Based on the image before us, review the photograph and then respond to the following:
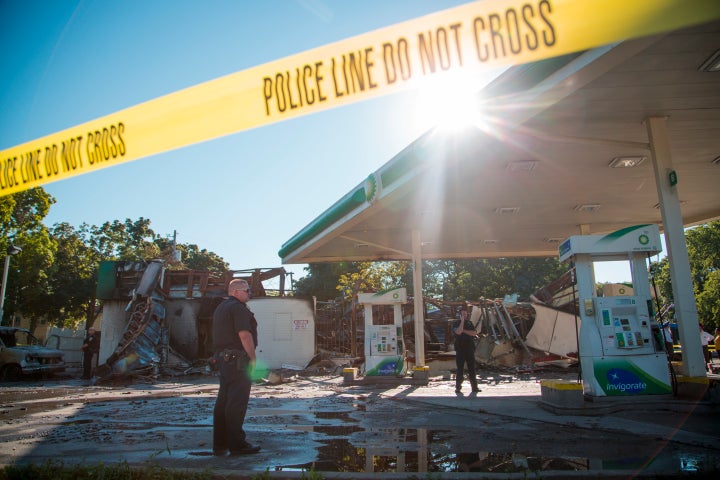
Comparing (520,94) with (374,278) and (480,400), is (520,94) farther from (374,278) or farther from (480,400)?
(374,278)

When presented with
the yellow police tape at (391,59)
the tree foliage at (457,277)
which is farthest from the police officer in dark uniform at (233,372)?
the tree foliage at (457,277)

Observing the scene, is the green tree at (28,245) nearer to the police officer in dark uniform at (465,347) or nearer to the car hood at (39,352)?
the car hood at (39,352)

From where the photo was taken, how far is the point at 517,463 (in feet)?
13.4

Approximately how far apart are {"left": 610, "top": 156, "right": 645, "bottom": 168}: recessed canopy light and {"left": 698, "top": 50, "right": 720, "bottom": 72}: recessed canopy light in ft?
10.3

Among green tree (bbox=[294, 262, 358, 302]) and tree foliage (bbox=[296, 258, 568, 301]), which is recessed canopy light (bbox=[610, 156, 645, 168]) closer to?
tree foliage (bbox=[296, 258, 568, 301])

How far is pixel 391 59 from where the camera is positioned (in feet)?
15.7

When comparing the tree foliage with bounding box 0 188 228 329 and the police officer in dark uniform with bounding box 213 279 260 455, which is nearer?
the police officer in dark uniform with bounding box 213 279 260 455

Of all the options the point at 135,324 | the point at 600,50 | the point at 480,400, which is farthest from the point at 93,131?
the point at 135,324

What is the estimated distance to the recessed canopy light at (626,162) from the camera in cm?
1008

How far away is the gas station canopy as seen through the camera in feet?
22.7

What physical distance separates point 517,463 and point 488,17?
4.22 meters

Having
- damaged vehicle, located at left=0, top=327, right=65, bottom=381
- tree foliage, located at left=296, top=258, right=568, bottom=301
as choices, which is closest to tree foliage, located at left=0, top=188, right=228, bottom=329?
Result: damaged vehicle, located at left=0, top=327, right=65, bottom=381

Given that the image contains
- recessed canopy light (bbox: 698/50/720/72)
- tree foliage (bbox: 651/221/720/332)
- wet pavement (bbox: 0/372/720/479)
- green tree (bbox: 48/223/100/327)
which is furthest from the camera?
tree foliage (bbox: 651/221/720/332)

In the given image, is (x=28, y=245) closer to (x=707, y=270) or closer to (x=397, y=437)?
(x=397, y=437)
